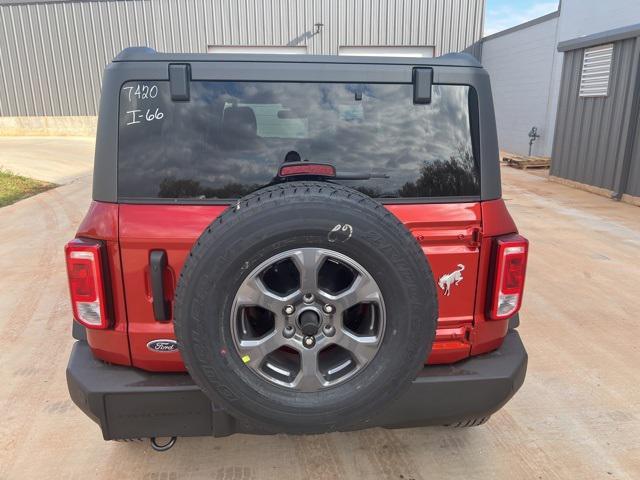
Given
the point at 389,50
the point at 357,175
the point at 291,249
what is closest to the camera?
the point at 291,249

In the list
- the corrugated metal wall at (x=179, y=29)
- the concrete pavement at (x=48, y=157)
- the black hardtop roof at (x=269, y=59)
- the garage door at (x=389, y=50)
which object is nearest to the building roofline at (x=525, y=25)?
the corrugated metal wall at (x=179, y=29)

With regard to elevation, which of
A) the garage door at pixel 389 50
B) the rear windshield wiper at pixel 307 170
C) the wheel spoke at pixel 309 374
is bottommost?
the wheel spoke at pixel 309 374

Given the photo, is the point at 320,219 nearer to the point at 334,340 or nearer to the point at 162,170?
the point at 334,340

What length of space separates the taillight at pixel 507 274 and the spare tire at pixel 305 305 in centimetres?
45

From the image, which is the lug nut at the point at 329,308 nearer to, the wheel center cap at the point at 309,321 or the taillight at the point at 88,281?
the wheel center cap at the point at 309,321

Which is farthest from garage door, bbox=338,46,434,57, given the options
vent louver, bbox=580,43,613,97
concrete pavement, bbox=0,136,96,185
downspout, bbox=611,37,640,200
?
downspout, bbox=611,37,640,200

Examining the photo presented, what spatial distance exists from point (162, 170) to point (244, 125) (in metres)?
0.38

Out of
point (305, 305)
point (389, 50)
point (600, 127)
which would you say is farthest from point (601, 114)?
point (389, 50)

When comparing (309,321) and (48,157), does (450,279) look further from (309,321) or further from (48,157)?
(48,157)

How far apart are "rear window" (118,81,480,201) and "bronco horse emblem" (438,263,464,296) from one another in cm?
33

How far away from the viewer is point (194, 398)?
199cm

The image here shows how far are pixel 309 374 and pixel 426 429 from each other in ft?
4.22

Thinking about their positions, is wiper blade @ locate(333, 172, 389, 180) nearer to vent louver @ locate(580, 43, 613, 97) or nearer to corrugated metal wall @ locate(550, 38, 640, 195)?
corrugated metal wall @ locate(550, 38, 640, 195)

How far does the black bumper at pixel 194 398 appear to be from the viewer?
1978mm
